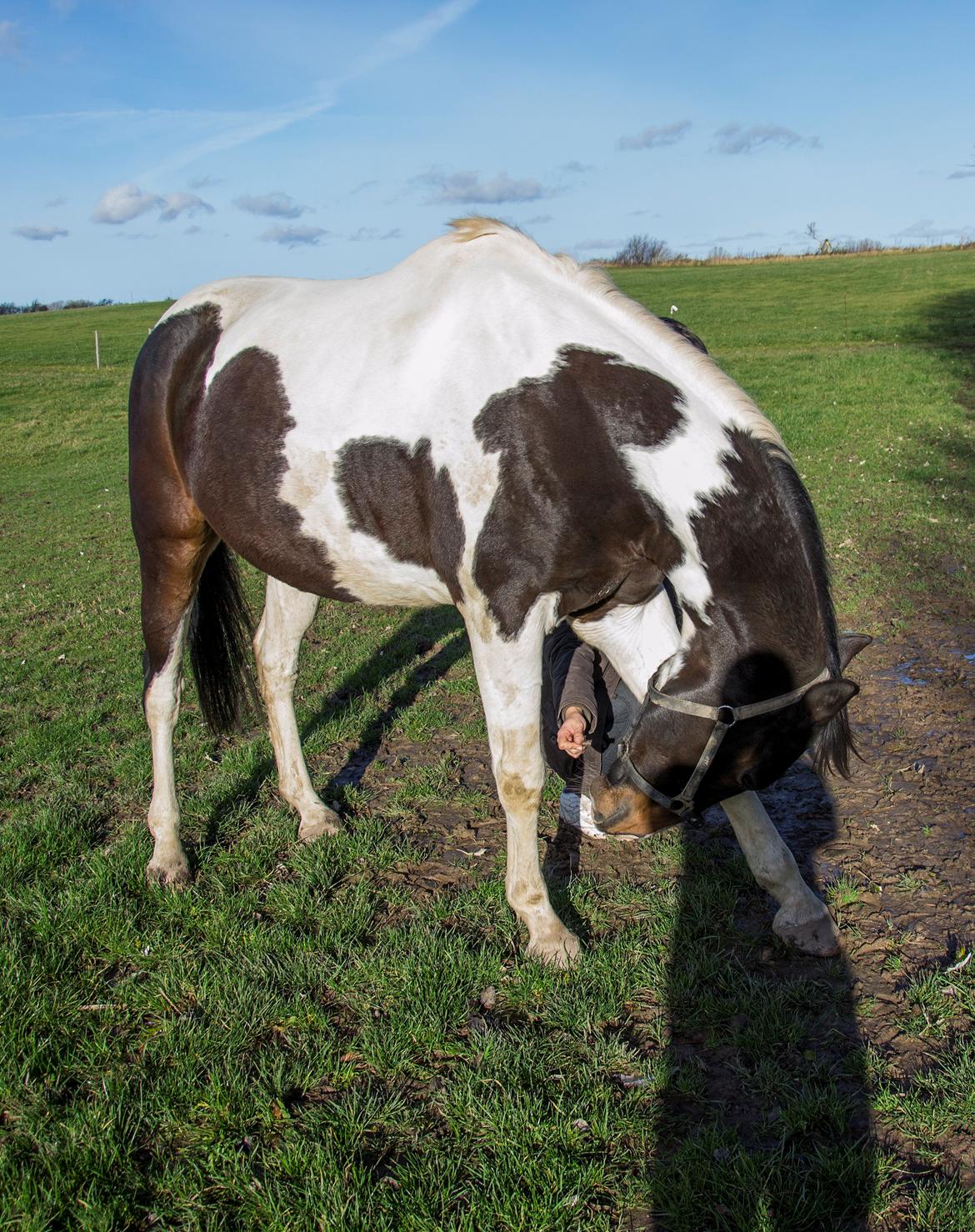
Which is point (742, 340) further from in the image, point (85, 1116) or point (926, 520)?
point (85, 1116)

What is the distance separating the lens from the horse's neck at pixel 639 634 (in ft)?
11.6

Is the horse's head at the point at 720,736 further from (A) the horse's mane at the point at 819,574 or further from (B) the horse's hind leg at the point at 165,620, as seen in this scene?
(B) the horse's hind leg at the point at 165,620

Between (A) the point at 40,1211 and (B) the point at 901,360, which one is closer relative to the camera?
(A) the point at 40,1211

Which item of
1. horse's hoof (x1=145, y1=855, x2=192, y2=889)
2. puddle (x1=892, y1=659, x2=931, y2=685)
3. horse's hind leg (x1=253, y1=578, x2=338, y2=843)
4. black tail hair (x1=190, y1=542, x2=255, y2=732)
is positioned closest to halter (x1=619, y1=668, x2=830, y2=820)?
horse's hind leg (x1=253, y1=578, x2=338, y2=843)

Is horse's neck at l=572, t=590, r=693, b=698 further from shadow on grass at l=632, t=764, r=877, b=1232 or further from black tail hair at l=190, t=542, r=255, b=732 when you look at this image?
black tail hair at l=190, t=542, r=255, b=732

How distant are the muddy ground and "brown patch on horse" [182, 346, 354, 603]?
1.46 m

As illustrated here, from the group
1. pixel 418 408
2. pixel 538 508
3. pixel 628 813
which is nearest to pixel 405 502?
pixel 418 408

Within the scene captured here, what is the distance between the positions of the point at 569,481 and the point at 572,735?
53.9 inches

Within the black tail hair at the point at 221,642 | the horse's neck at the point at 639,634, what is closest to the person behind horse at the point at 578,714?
the horse's neck at the point at 639,634

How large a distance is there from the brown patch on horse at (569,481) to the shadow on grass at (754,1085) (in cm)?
147

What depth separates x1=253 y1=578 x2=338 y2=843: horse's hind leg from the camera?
464 cm

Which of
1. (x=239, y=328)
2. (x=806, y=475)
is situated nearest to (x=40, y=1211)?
(x=239, y=328)

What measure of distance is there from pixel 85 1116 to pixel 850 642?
2833 mm

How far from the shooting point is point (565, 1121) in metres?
2.65
